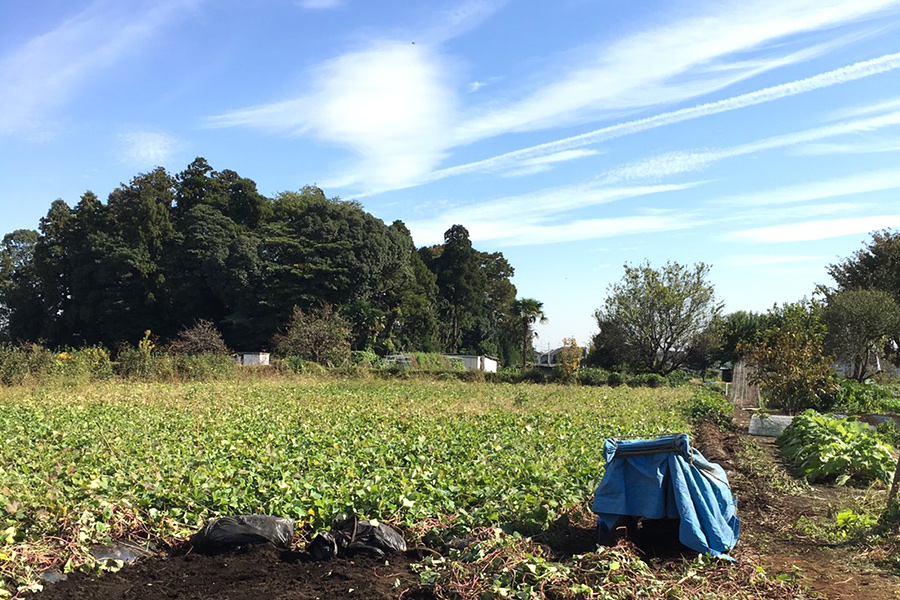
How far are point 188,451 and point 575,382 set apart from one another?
21.8 meters

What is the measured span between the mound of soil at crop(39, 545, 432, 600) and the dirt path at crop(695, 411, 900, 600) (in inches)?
101

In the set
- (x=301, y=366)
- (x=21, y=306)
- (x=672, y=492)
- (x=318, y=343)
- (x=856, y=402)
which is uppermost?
(x=21, y=306)

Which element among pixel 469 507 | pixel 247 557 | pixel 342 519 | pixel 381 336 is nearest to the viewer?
pixel 247 557

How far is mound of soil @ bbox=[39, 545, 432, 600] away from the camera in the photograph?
13.7 feet

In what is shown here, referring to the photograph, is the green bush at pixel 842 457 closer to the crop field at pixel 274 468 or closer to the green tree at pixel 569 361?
the crop field at pixel 274 468

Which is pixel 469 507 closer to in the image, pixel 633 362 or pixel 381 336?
pixel 633 362

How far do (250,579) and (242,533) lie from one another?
540 millimetres

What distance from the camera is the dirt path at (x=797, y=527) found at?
15.6 ft

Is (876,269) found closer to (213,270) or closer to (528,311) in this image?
(528,311)

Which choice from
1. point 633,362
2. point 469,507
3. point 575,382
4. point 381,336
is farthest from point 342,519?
point 381,336

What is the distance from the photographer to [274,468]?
21.2 feet

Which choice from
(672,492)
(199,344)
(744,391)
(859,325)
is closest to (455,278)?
(199,344)

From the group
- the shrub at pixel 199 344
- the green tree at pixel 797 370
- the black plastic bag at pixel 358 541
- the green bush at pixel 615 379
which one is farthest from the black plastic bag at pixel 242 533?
the shrub at pixel 199 344

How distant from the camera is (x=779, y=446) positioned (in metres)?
11.7
